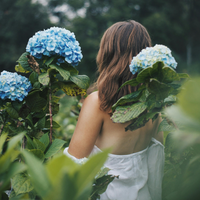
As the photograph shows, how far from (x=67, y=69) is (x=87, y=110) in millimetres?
294

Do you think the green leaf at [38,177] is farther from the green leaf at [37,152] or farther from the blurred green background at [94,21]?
the blurred green background at [94,21]

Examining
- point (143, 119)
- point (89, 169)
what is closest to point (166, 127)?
point (143, 119)

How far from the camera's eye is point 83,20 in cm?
1883

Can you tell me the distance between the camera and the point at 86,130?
116 cm

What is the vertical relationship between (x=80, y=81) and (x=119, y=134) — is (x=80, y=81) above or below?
above

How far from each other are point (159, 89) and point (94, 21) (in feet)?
70.7

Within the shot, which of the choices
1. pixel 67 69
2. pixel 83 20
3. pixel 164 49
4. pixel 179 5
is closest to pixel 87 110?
pixel 67 69

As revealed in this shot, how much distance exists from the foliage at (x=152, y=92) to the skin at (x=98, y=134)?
39cm

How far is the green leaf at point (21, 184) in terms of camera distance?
72 cm

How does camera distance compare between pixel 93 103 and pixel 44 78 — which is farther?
pixel 93 103

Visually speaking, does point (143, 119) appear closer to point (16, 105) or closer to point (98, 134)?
point (98, 134)

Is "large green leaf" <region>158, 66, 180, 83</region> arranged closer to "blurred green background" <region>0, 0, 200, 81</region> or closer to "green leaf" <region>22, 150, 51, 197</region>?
"green leaf" <region>22, 150, 51, 197</region>

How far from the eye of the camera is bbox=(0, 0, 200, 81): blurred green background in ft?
59.6

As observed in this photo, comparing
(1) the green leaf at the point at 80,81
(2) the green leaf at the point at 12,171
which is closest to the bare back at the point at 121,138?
(1) the green leaf at the point at 80,81
